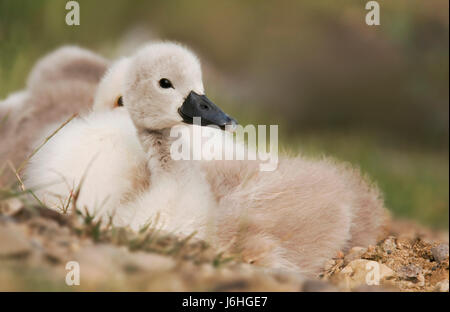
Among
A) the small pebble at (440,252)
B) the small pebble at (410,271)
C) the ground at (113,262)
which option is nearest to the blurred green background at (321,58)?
the small pebble at (440,252)

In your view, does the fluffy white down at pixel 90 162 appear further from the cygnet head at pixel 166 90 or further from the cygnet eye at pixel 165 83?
the cygnet eye at pixel 165 83

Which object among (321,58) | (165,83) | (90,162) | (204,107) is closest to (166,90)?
(165,83)

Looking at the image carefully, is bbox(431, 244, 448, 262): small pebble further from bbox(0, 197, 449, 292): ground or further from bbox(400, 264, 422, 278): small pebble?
bbox(0, 197, 449, 292): ground

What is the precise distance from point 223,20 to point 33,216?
7.16 m

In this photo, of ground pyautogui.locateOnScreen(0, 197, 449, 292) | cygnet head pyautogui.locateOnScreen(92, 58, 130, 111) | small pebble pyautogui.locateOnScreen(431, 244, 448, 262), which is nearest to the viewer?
ground pyautogui.locateOnScreen(0, 197, 449, 292)

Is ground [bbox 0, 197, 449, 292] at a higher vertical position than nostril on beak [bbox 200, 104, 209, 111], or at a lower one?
lower

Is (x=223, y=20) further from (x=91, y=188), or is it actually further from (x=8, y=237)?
(x=8, y=237)

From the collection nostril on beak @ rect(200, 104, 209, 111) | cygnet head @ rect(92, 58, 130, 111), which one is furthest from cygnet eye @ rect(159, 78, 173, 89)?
cygnet head @ rect(92, 58, 130, 111)

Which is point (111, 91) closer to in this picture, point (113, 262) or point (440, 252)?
point (113, 262)

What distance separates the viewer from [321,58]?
8258mm

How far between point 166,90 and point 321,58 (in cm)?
597

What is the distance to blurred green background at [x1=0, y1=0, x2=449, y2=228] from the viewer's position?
7023 mm

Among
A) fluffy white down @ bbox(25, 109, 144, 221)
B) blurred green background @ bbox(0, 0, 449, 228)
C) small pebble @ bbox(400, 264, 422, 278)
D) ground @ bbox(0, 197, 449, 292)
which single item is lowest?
small pebble @ bbox(400, 264, 422, 278)
